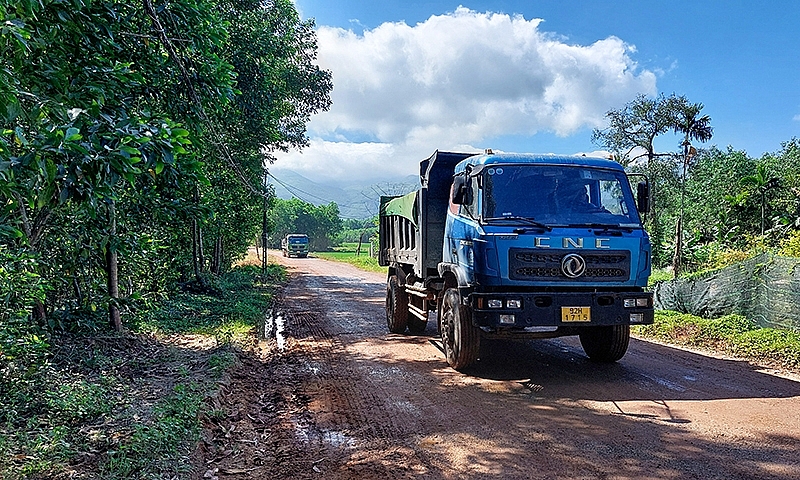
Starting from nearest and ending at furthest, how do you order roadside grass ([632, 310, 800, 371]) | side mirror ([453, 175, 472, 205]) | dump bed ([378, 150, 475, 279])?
side mirror ([453, 175, 472, 205])
roadside grass ([632, 310, 800, 371])
dump bed ([378, 150, 475, 279])

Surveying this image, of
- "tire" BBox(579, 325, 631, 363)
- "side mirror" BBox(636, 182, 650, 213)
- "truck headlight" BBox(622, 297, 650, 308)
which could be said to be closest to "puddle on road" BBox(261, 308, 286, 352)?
"tire" BBox(579, 325, 631, 363)

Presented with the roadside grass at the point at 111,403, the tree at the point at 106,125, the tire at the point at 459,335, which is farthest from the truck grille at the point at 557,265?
the roadside grass at the point at 111,403

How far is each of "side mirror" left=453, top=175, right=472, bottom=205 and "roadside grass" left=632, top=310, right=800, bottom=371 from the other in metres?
4.93

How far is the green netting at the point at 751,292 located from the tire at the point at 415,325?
5.53 m

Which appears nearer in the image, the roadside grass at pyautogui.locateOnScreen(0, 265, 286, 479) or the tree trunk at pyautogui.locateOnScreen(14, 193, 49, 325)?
the roadside grass at pyautogui.locateOnScreen(0, 265, 286, 479)

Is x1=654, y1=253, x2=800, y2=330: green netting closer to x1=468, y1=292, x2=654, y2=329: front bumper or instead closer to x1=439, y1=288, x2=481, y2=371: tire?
x1=468, y1=292, x2=654, y2=329: front bumper

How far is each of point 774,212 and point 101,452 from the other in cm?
2367

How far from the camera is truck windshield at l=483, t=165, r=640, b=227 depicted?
7.09 m

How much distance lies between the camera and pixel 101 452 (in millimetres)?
4500

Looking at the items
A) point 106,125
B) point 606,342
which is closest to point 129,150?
point 106,125

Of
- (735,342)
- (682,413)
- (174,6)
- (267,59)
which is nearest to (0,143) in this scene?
(174,6)

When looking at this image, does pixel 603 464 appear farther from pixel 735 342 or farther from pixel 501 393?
pixel 735 342

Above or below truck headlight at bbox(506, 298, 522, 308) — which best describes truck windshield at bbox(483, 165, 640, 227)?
above

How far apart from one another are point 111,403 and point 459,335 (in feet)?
13.3
